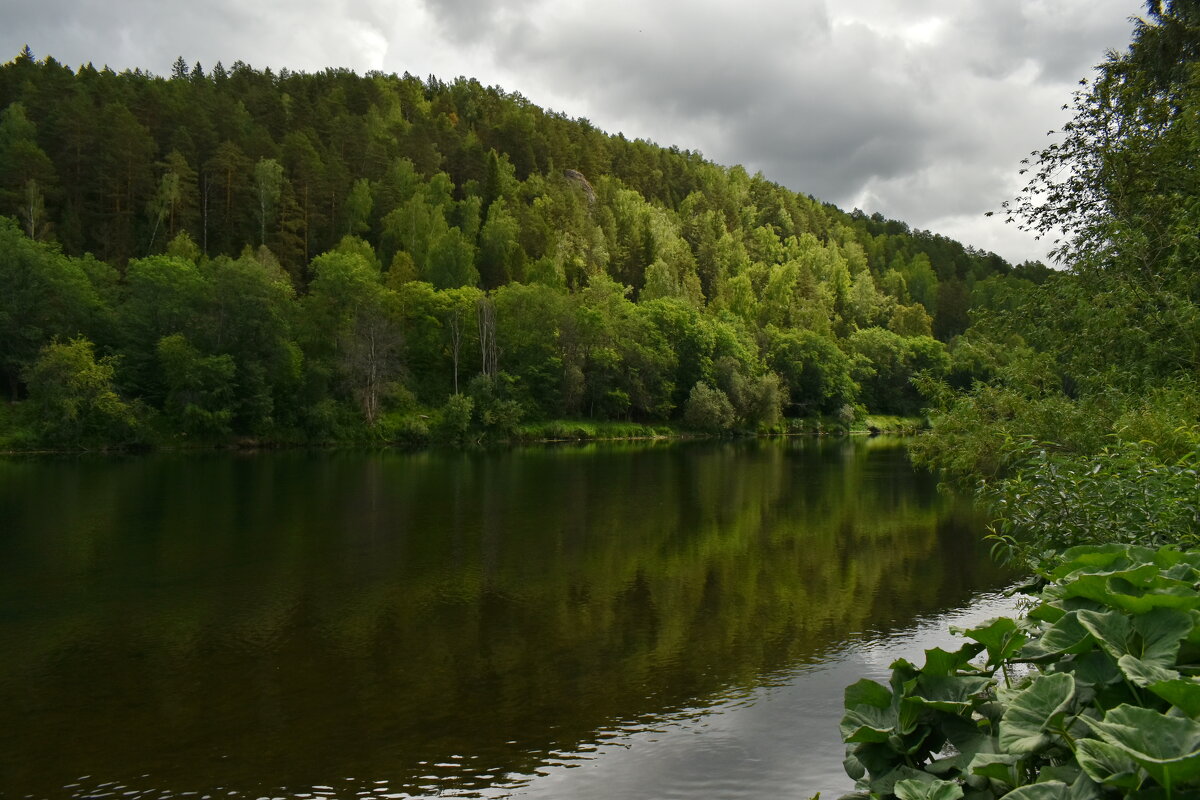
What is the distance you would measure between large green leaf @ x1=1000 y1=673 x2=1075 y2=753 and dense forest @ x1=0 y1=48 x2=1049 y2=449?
60.7ft

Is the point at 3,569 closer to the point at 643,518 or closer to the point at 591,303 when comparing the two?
the point at 643,518

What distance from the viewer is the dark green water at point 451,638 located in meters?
9.75

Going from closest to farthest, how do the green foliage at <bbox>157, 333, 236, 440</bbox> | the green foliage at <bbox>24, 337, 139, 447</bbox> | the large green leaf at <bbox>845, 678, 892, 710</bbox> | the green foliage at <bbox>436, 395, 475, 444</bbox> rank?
the large green leaf at <bbox>845, 678, 892, 710</bbox> → the green foliage at <bbox>24, 337, 139, 447</bbox> → the green foliage at <bbox>157, 333, 236, 440</bbox> → the green foliage at <bbox>436, 395, 475, 444</bbox>

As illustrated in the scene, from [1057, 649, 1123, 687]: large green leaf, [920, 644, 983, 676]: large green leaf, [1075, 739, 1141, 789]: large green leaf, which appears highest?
[1057, 649, 1123, 687]: large green leaf

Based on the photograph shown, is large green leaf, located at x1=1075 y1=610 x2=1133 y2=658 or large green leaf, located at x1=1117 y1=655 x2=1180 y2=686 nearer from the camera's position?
large green leaf, located at x1=1117 y1=655 x2=1180 y2=686

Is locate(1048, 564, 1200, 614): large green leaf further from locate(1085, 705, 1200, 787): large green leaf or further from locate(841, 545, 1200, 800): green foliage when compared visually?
locate(1085, 705, 1200, 787): large green leaf

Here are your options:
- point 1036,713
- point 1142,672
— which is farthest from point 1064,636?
point 1142,672

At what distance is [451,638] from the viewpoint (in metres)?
14.6

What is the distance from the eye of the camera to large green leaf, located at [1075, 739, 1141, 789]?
2.71 m

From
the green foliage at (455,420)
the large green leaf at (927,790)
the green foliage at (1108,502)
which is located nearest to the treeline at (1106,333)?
the green foliage at (1108,502)

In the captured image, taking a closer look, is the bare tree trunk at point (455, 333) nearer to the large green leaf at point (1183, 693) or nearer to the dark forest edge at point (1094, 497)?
the dark forest edge at point (1094, 497)

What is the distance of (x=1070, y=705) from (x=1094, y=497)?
21.0ft

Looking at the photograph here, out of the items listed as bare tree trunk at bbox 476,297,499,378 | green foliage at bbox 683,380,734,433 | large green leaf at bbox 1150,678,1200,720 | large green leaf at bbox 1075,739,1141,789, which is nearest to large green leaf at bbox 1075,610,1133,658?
large green leaf at bbox 1150,678,1200,720

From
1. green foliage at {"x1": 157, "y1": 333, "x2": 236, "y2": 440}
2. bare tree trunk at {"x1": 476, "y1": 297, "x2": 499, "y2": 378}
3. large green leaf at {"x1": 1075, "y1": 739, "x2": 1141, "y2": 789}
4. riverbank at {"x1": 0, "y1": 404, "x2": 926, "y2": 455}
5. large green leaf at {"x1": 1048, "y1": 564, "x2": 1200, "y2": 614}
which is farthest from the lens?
bare tree trunk at {"x1": 476, "y1": 297, "x2": 499, "y2": 378}
